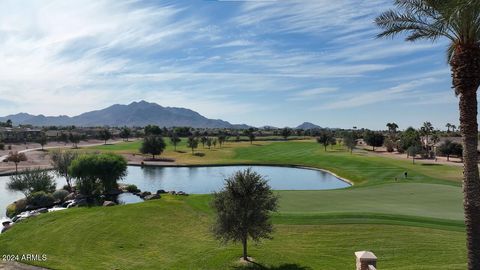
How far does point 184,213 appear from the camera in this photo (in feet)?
131

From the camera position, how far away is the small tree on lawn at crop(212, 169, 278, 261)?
82.7 ft

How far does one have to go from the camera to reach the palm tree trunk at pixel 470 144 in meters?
13.3

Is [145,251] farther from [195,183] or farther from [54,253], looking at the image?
[195,183]

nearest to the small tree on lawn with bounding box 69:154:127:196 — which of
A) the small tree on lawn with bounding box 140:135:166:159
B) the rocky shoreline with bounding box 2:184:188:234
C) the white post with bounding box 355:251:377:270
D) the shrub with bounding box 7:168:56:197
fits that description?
the rocky shoreline with bounding box 2:184:188:234

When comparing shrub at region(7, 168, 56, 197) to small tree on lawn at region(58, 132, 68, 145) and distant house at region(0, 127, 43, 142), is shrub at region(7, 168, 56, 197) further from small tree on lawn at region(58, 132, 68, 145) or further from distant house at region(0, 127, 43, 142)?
distant house at region(0, 127, 43, 142)

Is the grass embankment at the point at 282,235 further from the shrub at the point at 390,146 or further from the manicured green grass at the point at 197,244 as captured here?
the shrub at the point at 390,146

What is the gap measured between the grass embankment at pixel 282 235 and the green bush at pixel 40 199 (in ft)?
46.4

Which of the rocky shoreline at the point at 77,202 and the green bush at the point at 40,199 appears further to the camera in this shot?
the green bush at the point at 40,199

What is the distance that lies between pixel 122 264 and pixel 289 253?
1080 cm

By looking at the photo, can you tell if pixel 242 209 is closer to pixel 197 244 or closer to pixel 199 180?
pixel 197 244

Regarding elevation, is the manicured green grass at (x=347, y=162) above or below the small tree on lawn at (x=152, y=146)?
below

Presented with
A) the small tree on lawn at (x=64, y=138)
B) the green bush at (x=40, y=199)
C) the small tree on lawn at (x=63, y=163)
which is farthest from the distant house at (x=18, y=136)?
the green bush at (x=40, y=199)

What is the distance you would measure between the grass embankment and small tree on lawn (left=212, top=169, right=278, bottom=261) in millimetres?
1968

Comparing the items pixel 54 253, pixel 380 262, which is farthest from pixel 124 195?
pixel 380 262
